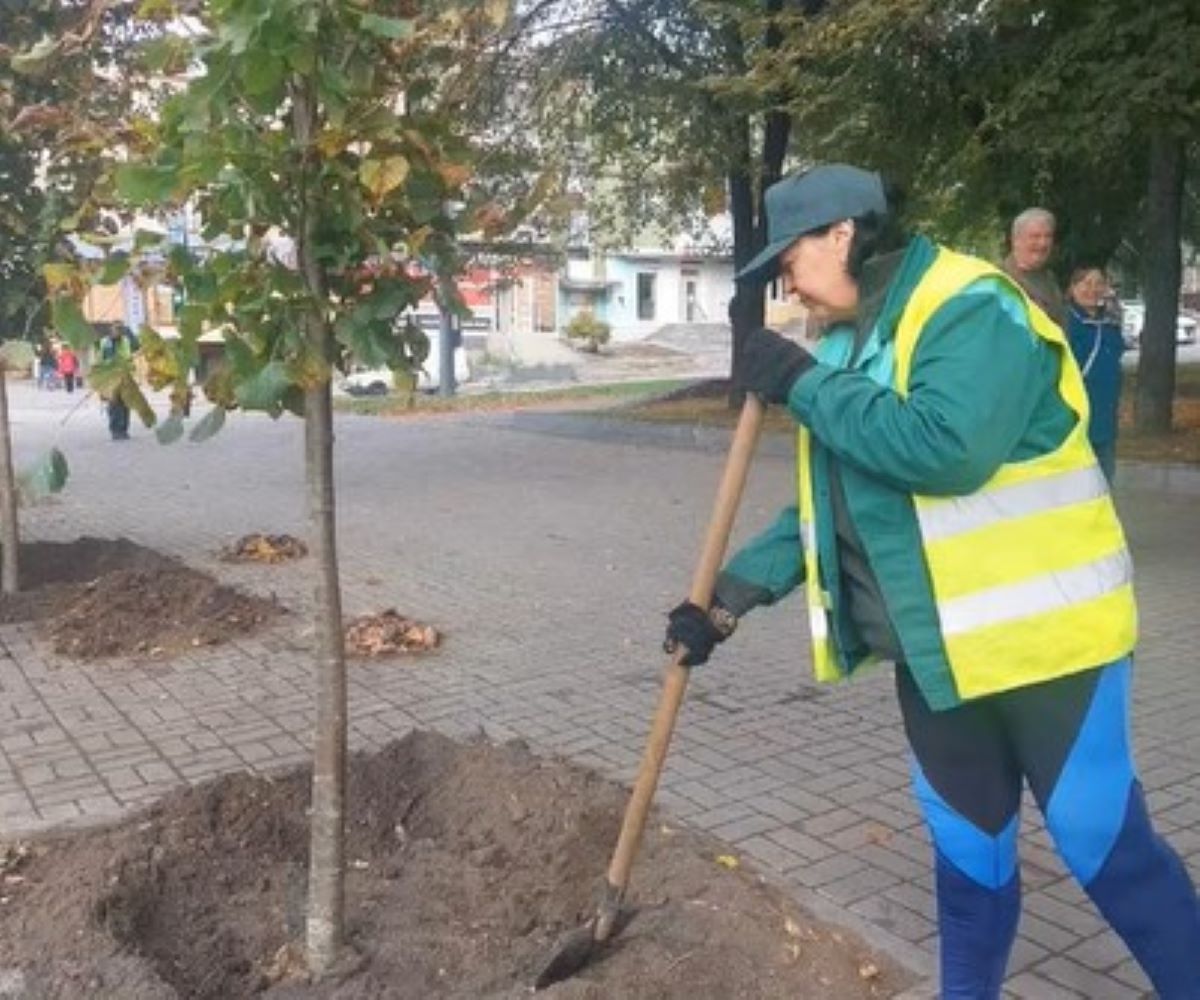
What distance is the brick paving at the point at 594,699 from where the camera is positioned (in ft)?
11.7

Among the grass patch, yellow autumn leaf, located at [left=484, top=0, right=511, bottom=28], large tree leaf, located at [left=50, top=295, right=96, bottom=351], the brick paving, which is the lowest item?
the brick paving

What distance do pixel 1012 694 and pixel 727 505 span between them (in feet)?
2.16

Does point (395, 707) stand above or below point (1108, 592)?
below

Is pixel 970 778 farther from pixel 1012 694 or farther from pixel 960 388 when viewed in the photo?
pixel 960 388

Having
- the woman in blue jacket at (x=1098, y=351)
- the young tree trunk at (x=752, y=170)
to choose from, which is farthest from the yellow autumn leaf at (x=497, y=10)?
the young tree trunk at (x=752, y=170)

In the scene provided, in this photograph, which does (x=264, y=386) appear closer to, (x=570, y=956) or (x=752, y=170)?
(x=570, y=956)

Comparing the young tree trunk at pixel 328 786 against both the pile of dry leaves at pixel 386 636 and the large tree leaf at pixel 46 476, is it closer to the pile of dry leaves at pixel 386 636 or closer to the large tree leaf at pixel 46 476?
the large tree leaf at pixel 46 476

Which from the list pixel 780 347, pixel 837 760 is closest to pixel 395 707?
pixel 837 760

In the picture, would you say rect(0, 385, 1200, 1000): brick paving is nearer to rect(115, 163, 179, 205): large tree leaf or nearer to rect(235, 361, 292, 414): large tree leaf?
rect(235, 361, 292, 414): large tree leaf

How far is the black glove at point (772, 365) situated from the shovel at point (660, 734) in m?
0.10

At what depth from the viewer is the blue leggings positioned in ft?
7.52

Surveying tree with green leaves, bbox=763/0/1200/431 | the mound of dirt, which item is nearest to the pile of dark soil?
the mound of dirt

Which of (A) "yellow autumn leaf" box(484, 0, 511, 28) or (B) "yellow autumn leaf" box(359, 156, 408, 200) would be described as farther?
(A) "yellow autumn leaf" box(484, 0, 511, 28)

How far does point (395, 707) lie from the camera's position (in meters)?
5.09
